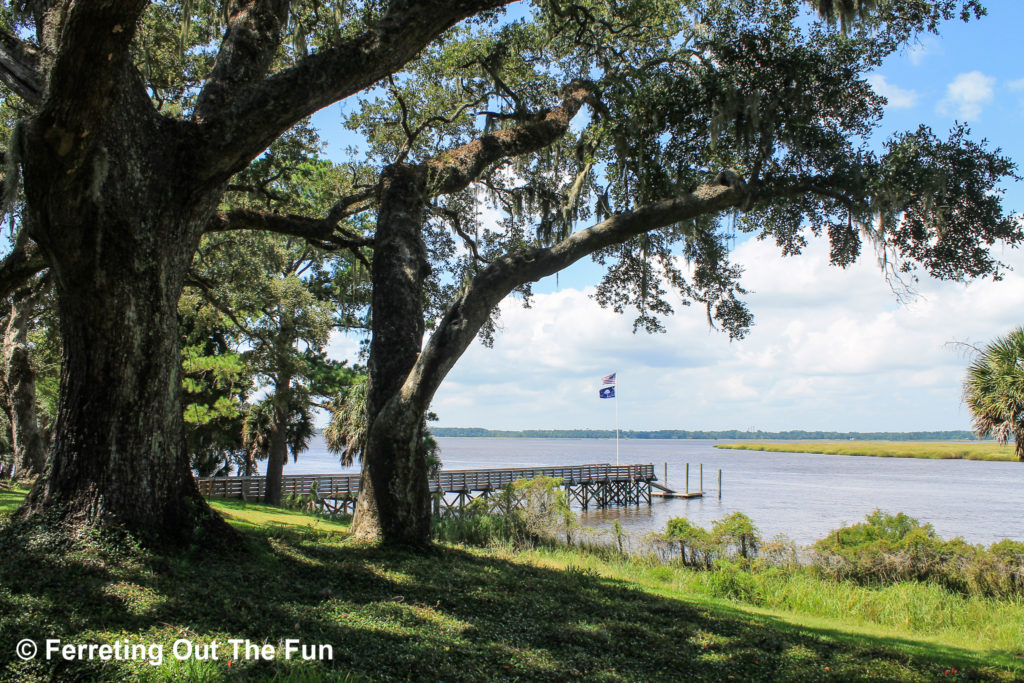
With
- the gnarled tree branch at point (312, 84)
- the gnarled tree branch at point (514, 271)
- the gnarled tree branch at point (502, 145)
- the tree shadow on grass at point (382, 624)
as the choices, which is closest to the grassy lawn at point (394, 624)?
the tree shadow on grass at point (382, 624)

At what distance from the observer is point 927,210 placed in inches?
424

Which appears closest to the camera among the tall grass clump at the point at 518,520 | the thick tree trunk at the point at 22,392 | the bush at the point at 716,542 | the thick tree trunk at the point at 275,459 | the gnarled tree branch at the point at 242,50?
the gnarled tree branch at the point at 242,50

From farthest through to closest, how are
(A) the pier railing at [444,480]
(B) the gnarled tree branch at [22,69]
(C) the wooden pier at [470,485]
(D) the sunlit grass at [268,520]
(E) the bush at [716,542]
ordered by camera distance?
(C) the wooden pier at [470,485] < (A) the pier railing at [444,480] < (E) the bush at [716,542] < (D) the sunlit grass at [268,520] < (B) the gnarled tree branch at [22,69]

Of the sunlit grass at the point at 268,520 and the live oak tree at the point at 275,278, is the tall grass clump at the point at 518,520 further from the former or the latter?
the live oak tree at the point at 275,278

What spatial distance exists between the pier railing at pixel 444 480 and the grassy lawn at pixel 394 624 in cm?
1133

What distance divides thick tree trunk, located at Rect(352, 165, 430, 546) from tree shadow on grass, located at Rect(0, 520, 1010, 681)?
1327 mm

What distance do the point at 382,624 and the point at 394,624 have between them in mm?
100

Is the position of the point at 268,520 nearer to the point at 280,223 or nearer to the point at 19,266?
the point at 19,266

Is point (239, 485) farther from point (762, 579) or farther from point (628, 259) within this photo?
point (762, 579)

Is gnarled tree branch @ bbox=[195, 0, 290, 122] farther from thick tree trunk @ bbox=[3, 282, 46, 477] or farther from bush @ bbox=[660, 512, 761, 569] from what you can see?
thick tree trunk @ bbox=[3, 282, 46, 477]

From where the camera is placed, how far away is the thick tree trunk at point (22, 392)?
1619cm

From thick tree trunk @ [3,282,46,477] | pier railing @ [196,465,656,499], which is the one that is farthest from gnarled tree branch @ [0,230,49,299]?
pier railing @ [196,465,656,499]

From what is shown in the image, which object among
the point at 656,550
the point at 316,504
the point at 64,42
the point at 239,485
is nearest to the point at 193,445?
the point at 239,485

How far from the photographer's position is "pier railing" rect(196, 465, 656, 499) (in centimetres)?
2548
